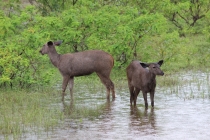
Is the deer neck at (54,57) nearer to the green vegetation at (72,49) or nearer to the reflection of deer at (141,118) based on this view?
the green vegetation at (72,49)

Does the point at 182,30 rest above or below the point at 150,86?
above

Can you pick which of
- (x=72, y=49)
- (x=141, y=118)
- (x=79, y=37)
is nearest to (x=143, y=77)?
(x=141, y=118)

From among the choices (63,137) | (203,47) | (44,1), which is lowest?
(63,137)

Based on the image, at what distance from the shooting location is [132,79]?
15.1 meters

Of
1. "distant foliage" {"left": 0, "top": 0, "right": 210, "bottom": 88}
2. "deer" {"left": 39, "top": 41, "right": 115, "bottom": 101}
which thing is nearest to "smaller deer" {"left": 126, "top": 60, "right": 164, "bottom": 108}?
"deer" {"left": 39, "top": 41, "right": 115, "bottom": 101}

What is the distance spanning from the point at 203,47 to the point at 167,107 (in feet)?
34.3

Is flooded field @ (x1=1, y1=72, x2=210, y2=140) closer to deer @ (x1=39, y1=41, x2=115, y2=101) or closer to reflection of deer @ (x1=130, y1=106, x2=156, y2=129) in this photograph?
reflection of deer @ (x1=130, y1=106, x2=156, y2=129)

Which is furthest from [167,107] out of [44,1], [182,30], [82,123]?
[182,30]

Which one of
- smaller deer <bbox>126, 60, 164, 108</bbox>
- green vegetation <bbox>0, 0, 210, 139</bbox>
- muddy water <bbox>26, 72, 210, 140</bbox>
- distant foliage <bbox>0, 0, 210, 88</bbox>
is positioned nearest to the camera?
muddy water <bbox>26, 72, 210, 140</bbox>

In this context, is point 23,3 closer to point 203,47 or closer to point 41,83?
point 203,47

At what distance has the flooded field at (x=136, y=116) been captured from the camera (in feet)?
38.3

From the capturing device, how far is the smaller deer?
14352 millimetres

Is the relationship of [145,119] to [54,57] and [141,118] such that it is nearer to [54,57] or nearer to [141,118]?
[141,118]

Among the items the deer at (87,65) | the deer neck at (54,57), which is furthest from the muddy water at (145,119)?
the deer neck at (54,57)
